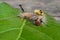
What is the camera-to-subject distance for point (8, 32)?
582mm

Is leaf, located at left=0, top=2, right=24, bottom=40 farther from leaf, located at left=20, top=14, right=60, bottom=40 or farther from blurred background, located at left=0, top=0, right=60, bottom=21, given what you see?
blurred background, located at left=0, top=0, right=60, bottom=21

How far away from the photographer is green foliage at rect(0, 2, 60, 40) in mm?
559

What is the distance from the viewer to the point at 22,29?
0.58 meters

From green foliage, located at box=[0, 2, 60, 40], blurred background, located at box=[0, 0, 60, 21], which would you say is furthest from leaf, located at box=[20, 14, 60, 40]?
blurred background, located at box=[0, 0, 60, 21]

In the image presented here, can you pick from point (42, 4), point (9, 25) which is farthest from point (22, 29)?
point (42, 4)

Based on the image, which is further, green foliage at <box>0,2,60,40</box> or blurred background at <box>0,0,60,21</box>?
blurred background at <box>0,0,60,21</box>

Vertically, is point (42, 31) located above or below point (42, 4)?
above

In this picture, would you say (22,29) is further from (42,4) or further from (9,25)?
(42,4)

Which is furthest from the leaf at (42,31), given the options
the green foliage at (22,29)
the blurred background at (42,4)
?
the blurred background at (42,4)

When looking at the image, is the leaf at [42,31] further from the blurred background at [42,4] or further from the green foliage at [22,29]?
the blurred background at [42,4]

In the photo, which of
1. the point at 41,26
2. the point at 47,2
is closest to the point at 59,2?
the point at 47,2

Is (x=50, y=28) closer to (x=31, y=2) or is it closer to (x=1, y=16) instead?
(x=1, y=16)

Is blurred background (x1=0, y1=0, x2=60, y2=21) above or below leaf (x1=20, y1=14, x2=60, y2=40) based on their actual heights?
below

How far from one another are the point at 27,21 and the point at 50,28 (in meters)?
0.08
